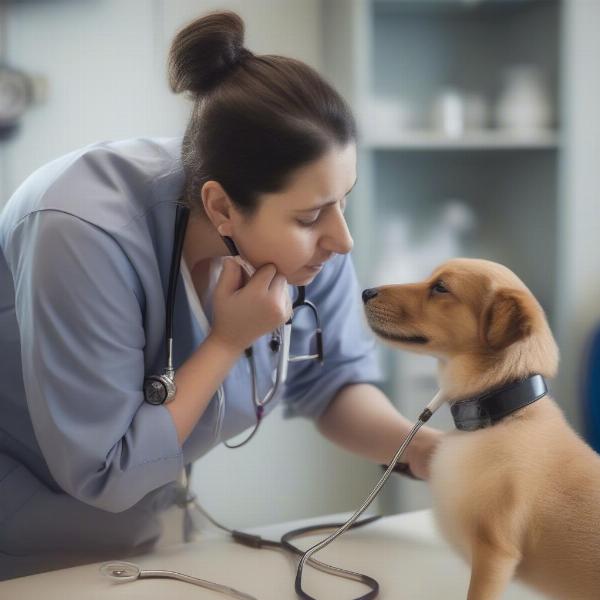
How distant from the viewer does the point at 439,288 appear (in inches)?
42.7

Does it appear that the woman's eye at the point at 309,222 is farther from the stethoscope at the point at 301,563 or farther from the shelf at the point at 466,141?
the shelf at the point at 466,141

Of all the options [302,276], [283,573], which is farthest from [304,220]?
[283,573]

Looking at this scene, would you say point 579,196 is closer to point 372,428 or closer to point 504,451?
point 372,428

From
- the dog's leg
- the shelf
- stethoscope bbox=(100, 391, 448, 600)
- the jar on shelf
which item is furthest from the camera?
the jar on shelf

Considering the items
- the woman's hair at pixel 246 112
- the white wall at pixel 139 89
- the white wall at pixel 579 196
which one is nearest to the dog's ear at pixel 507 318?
the woman's hair at pixel 246 112

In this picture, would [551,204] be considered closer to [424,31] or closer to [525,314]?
[424,31]

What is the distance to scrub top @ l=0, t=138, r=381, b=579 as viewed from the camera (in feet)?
3.24

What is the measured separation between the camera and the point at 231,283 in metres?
1.12

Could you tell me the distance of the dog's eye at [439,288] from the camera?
42.4 inches

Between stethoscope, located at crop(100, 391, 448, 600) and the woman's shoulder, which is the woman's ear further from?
stethoscope, located at crop(100, 391, 448, 600)

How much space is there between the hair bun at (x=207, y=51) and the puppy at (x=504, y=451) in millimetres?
404

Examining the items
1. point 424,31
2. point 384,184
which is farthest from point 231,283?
point 424,31

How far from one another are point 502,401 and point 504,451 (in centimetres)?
6

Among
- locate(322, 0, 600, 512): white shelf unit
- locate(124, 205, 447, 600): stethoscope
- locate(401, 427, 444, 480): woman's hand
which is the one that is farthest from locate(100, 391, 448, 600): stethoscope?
locate(322, 0, 600, 512): white shelf unit
